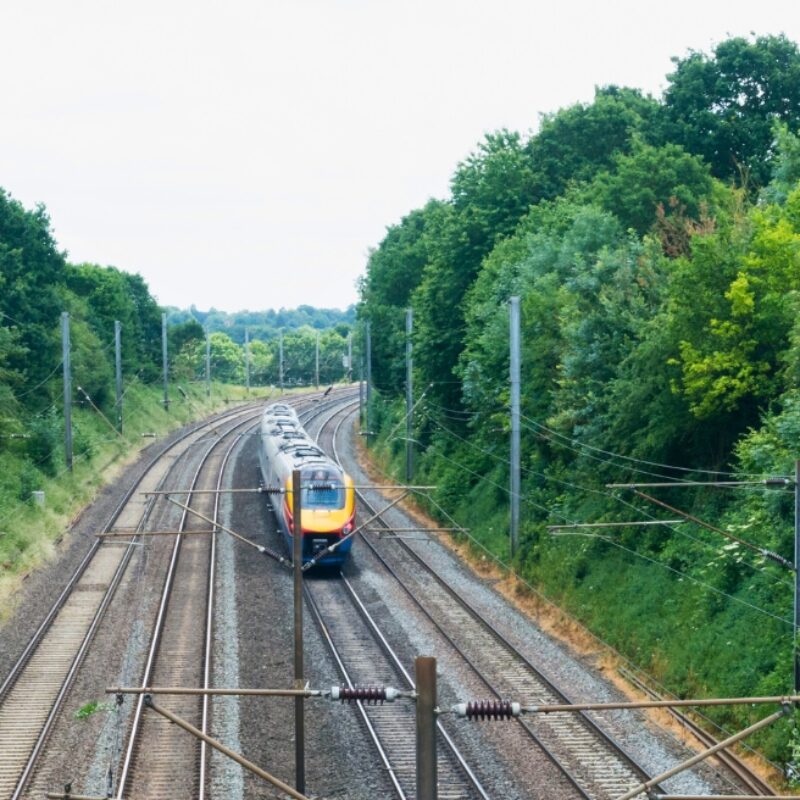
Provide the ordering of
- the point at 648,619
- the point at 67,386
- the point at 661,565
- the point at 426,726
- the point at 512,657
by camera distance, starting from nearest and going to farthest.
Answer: the point at 426,726, the point at 648,619, the point at 512,657, the point at 661,565, the point at 67,386

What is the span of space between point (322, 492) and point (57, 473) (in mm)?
21456

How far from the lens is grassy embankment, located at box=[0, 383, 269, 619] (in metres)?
39.0

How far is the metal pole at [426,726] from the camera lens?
29.3 feet

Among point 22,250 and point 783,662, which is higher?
point 22,250

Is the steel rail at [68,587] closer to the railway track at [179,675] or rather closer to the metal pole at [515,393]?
the railway track at [179,675]

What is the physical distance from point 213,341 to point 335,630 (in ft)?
448

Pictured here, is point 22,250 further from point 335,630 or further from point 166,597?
point 335,630

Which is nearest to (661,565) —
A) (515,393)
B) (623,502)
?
(623,502)

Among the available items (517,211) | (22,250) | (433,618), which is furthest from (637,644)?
(22,250)

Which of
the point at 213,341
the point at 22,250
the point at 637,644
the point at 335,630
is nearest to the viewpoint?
the point at 637,644

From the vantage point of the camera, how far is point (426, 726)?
902 cm

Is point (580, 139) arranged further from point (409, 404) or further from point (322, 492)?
point (322, 492)

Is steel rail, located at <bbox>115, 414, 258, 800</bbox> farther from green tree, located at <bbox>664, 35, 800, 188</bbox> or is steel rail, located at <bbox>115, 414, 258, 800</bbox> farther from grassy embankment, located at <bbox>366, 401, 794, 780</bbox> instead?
green tree, located at <bbox>664, 35, 800, 188</bbox>

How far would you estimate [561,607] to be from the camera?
106ft
